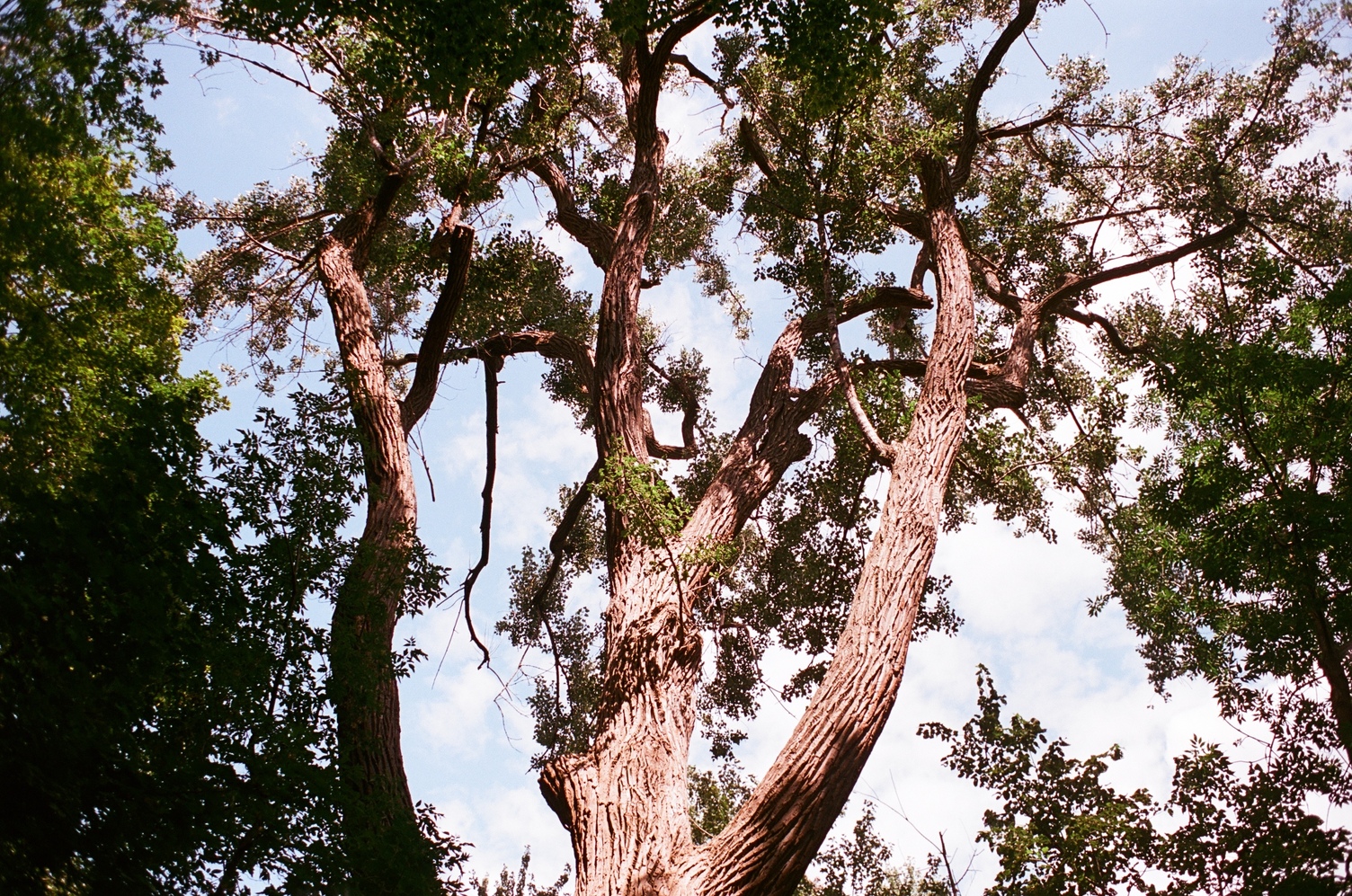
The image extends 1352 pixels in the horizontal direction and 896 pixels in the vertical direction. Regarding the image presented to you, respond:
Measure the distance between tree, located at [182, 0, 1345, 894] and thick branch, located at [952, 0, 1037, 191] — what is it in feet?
0.10

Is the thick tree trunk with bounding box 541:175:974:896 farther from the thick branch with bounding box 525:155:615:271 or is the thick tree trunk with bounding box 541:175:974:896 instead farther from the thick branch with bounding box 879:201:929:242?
the thick branch with bounding box 525:155:615:271

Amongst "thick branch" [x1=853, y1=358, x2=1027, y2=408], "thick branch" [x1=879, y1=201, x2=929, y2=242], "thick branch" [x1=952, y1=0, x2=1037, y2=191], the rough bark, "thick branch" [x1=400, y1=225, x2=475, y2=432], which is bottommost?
the rough bark

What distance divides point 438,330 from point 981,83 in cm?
569

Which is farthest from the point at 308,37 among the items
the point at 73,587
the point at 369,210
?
the point at 73,587

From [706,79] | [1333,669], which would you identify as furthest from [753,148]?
[1333,669]

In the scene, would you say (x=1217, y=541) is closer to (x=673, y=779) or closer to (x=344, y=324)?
(x=673, y=779)

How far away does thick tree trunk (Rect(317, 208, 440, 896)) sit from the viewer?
4887 mm

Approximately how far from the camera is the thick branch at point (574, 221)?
9.40m

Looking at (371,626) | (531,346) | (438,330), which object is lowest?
(371,626)

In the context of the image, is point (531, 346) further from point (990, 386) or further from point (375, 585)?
point (990, 386)

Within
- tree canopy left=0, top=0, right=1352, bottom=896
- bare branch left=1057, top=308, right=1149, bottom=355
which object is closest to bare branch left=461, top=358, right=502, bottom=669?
tree canopy left=0, top=0, right=1352, bottom=896

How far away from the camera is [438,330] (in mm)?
8148

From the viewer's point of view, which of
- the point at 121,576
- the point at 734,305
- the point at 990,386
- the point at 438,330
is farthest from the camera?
the point at 734,305

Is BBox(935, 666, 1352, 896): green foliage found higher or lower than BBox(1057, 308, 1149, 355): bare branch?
lower
